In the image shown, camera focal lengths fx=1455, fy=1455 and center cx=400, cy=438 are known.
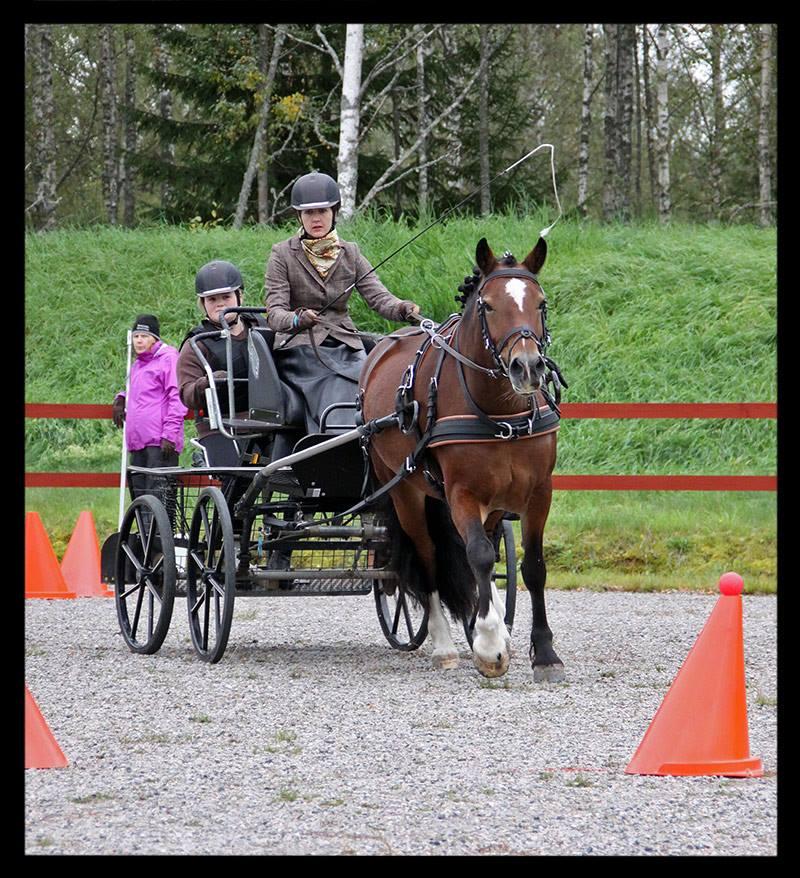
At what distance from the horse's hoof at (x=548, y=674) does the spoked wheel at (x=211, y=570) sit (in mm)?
1611

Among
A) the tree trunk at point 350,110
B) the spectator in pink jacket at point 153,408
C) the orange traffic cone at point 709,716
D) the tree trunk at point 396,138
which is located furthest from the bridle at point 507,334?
the tree trunk at point 396,138

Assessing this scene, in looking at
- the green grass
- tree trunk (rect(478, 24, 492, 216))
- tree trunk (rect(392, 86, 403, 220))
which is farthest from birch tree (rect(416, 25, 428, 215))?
the green grass

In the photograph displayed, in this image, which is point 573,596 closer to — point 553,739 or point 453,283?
point 553,739

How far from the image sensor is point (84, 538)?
1210cm

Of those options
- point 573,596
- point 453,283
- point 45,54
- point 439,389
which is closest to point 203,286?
point 439,389

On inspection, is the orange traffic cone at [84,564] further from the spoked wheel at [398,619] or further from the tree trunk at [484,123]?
the tree trunk at [484,123]

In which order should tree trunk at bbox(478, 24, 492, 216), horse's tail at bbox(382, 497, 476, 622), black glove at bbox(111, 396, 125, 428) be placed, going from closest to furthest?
horse's tail at bbox(382, 497, 476, 622) < black glove at bbox(111, 396, 125, 428) < tree trunk at bbox(478, 24, 492, 216)

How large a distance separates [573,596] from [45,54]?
64.5 ft

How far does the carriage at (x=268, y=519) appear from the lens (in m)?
7.73

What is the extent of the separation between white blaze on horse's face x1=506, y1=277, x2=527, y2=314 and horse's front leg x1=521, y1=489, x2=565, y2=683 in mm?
982

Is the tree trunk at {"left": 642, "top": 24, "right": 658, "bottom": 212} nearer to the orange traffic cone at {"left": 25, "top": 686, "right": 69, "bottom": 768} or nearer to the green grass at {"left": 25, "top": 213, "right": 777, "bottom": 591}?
the green grass at {"left": 25, "top": 213, "right": 777, "bottom": 591}

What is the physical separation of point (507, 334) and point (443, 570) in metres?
1.83

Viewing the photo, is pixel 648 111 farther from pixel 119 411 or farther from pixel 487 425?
pixel 487 425

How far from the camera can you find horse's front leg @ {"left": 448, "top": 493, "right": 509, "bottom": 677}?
6.63m
